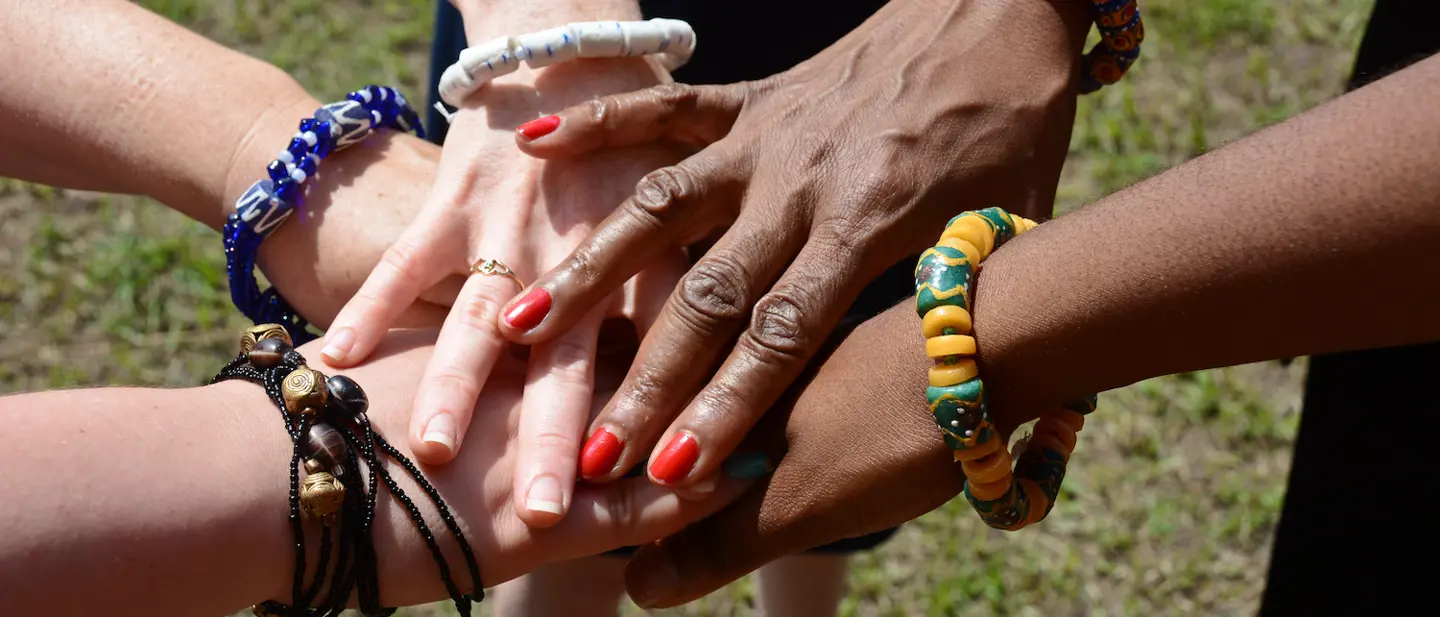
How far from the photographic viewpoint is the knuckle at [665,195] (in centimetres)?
154

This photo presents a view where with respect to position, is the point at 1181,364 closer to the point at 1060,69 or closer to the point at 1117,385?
the point at 1117,385

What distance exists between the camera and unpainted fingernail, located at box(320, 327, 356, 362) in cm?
152

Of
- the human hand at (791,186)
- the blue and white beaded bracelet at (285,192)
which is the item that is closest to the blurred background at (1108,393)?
the human hand at (791,186)

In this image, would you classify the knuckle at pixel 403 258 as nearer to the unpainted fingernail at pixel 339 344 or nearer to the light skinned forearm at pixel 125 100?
the unpainted fingernail at pixel 339 344

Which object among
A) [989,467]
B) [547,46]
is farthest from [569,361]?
[989,467]

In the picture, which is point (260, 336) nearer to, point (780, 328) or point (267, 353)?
point (267, 353)

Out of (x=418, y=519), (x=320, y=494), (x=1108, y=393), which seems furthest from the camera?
(x=1108, y=393)

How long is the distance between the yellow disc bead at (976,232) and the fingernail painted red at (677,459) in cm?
39

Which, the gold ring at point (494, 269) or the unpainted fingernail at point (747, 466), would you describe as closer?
the unpainted fingernail at point (747, 466)

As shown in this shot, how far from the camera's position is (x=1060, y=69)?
170 cm

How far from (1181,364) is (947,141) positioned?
0.48 meters

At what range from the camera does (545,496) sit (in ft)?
4.63

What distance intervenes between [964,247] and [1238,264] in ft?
1.00

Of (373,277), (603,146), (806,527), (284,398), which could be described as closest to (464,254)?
(373,277)
